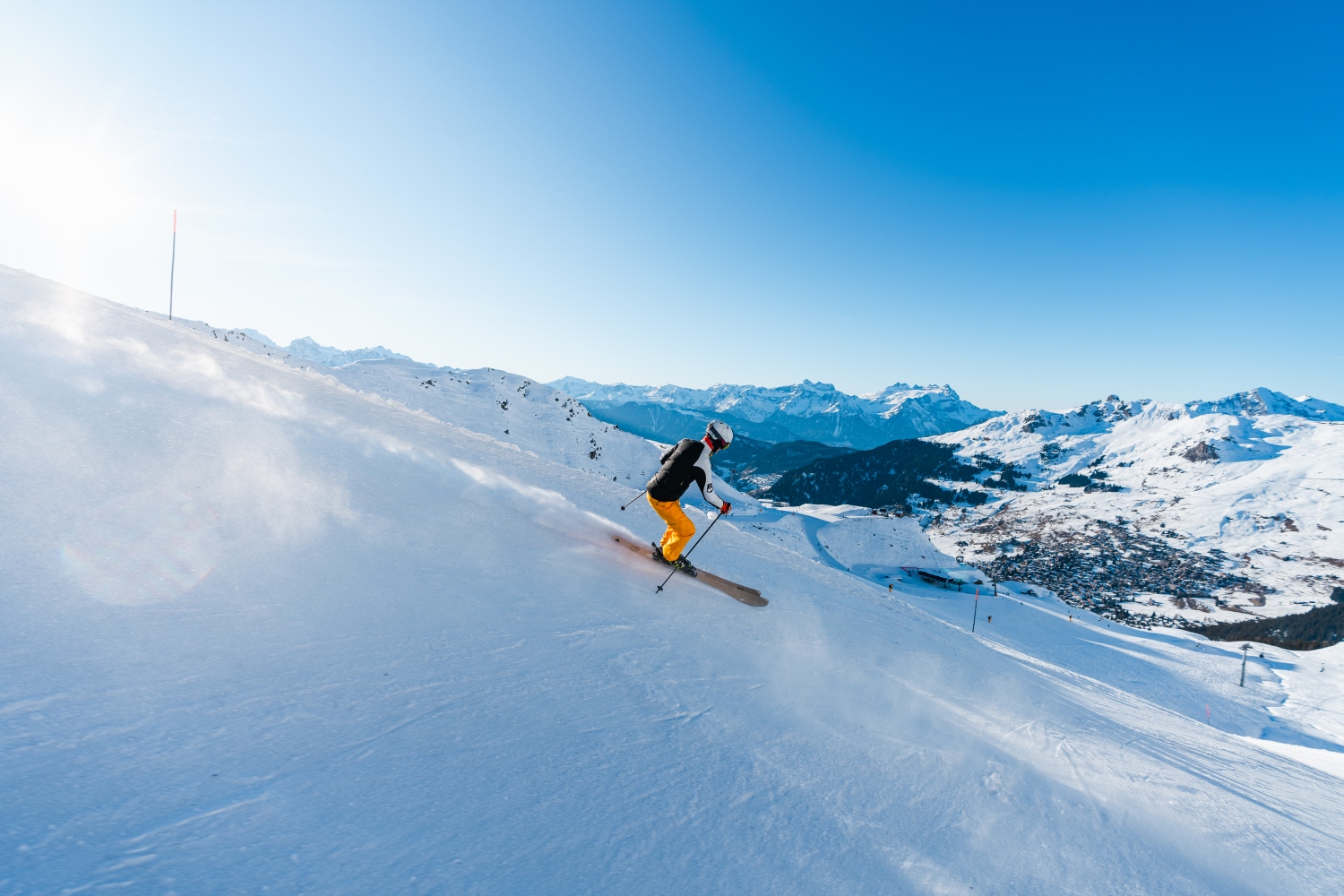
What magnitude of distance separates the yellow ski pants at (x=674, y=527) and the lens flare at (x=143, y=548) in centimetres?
513

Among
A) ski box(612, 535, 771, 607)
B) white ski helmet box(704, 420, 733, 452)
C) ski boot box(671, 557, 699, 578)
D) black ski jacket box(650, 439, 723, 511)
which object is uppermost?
white ski helmet box(704, 420, 733, 452)

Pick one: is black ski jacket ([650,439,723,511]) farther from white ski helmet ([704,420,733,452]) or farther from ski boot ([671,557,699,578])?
ski boot ([671,557,699,578])

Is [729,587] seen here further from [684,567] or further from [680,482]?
[680,482]

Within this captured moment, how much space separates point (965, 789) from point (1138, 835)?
130 centimetres

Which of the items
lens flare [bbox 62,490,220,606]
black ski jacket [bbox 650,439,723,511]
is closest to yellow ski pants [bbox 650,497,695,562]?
black ski jacket [bbox 650,439,723,511]

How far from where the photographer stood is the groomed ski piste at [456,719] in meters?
2.46

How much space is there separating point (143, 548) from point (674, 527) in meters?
5.82

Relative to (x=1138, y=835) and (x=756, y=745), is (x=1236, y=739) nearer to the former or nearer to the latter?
(x=1138, y=835)

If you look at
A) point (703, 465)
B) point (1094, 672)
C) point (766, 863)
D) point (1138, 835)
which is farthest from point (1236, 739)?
point (1094, 672)

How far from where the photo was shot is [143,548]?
4.42 metres

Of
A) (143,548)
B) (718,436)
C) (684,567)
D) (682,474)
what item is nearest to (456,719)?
(143,548)

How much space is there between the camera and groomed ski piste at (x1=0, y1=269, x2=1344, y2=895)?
8.06 ft

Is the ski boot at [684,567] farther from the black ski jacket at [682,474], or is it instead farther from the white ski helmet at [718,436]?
the white ski helmet at [718,436]

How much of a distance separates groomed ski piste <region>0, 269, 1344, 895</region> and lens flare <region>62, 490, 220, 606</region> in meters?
0.03
